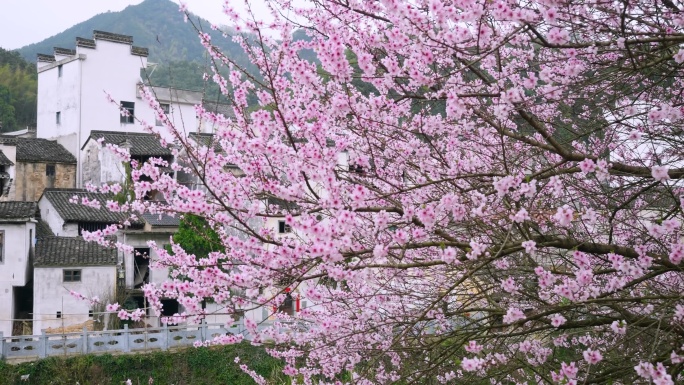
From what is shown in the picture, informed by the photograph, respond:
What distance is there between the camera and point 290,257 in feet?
12.4

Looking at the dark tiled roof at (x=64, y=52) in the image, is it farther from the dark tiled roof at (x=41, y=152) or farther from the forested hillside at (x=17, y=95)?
the forested hillside at (x=17, y=95)

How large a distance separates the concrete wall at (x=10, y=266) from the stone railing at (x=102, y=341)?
153 cm

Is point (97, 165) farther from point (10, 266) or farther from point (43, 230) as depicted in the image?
point (10, 266)

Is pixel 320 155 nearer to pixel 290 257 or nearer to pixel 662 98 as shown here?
pixel 290 257

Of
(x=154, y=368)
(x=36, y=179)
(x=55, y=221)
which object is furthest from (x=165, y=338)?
(x=36, y=179)

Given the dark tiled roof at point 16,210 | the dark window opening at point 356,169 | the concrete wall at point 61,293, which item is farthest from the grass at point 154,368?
the dark window opening at point 356,169

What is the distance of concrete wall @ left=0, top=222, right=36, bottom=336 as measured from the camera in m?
18.7

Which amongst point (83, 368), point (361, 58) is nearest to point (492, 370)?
point (361, 58)

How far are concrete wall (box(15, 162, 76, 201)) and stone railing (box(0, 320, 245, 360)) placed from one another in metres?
9.44

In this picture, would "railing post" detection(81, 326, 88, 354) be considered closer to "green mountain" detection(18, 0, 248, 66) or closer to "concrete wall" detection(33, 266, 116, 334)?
"concrete wall" detection(33, 266, 116, 334)

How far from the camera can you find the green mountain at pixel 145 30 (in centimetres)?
8081

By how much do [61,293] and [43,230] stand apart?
9.94 ft

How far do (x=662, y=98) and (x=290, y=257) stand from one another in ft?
11.4

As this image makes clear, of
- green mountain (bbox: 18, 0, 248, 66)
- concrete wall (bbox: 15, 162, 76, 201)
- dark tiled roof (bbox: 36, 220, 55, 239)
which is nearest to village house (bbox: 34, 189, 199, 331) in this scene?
dark tiled roof (bbox: 36, 220, 55, 239)
